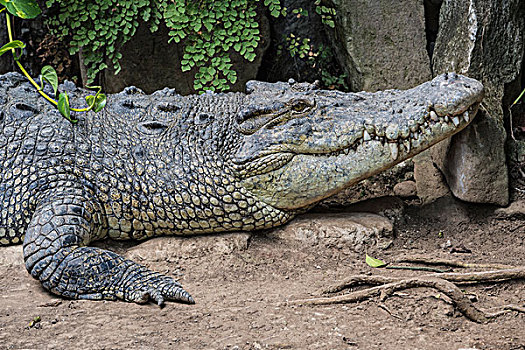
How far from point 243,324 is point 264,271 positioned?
0.90m

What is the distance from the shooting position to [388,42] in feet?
15.9

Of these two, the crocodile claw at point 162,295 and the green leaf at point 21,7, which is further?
the crocodile claw at point 162,295

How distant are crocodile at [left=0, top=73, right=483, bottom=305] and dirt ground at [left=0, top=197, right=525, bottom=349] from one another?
21 centimetres

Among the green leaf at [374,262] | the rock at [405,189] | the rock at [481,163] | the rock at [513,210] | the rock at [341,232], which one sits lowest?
the green leaf at [374,262]

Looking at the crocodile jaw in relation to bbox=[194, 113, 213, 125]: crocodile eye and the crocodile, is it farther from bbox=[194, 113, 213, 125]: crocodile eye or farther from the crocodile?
bbox=[194, 113, 213, 125]: crocodile eye

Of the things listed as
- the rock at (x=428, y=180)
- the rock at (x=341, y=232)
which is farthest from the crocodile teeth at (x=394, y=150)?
the rock at (x=428, y=180)

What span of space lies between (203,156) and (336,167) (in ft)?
2.99

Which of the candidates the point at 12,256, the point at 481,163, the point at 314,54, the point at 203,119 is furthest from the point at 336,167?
the point at 314,54

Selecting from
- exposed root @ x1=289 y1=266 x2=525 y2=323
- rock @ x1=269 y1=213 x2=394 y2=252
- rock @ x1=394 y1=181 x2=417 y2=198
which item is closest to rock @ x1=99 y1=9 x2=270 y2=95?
rock @ x1=394 y1=181 x2=417 y2=198

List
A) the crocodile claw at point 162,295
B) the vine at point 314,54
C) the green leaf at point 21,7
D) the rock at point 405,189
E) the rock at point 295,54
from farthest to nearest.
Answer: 1. the rock at point 295,54
2. the vine at point 314,54
3. the rock at point 405,189
4. the crocodile claw at point 162,295
5. the green leaf at point 21,7

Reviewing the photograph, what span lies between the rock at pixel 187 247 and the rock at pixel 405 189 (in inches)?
55.2

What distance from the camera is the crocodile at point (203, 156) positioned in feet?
11.6

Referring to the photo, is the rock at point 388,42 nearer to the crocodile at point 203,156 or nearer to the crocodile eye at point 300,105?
the crocodile at point 203,156

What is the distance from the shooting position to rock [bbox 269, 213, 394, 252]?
149 inches
